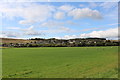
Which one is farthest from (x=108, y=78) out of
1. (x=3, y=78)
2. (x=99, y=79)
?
(x=3, y=78)

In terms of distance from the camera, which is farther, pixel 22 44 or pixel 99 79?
pixel 22 44

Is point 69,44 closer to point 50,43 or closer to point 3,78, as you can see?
point 50,43

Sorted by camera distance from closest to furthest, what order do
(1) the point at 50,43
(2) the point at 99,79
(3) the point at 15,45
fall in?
(2) the point at 99,79, (3) the point at 15,45, (1) the point at 50,43

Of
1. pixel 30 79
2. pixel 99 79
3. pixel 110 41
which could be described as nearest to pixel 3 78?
pixel 30 79

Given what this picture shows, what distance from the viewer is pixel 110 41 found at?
65875 mm

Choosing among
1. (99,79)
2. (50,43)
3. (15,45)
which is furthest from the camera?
(50,43)

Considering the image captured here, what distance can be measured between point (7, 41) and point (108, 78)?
196ft

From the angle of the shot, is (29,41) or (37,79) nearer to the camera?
(37,79)

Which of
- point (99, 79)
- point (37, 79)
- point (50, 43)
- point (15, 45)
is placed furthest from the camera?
point (50, 43)

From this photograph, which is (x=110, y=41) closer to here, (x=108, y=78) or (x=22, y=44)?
(x=22, y=44)

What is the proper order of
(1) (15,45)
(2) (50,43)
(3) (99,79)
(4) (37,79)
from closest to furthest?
(3) (99,79)
(4) (37,79)
(1) (15,45)
(2) (50,43)

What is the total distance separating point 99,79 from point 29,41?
5850cm

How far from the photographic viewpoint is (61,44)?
207 feet

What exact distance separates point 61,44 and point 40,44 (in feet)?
30.5
